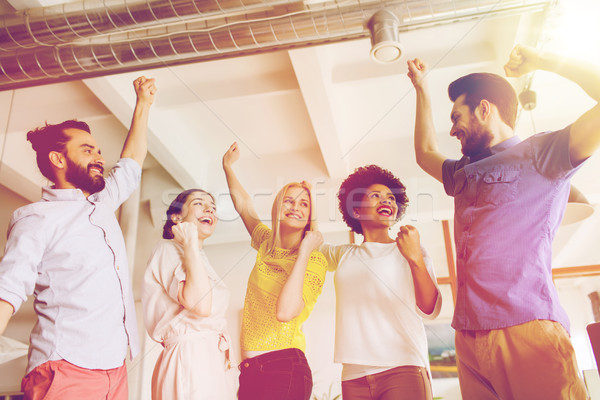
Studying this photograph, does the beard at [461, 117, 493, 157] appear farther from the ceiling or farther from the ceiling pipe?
the ceiling

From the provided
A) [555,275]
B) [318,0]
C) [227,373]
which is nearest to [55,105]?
[318,0]

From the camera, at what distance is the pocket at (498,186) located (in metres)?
1.47

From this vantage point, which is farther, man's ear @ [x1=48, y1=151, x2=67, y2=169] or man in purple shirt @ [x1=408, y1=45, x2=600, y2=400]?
man's ear @ [x1=48, y1=151, x2=67, y2=169]

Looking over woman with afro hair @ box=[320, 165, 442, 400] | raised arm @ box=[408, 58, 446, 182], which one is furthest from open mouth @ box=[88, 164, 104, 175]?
raised arm @ box=[408, 58, 446, 182]

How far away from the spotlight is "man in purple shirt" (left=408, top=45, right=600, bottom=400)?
599mm

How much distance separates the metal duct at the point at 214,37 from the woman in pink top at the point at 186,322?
1093mm

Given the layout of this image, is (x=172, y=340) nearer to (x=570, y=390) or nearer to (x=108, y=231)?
(x=108, y=231)

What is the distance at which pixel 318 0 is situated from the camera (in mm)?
2629

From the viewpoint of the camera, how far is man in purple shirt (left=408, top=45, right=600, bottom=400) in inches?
50.0

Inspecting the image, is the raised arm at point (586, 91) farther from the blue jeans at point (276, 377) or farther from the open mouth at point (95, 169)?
the open mouth at point (95, 169)

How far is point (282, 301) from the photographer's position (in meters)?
1.72

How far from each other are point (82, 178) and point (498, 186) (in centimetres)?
147

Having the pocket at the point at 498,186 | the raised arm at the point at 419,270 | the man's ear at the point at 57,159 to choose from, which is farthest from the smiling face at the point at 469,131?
the man's ear at the point at 57,159

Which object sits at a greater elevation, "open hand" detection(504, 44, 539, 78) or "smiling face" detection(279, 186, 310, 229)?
"open hand" detection(504, 44, 539, 78)
